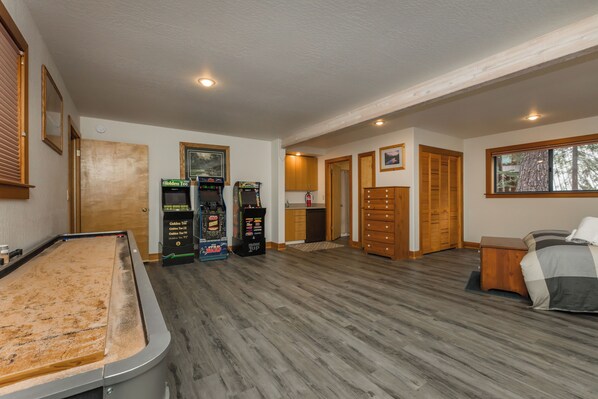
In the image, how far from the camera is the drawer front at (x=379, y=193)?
5.16 metres

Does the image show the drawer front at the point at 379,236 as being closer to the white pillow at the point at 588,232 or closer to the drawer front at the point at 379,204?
the drawer front at the point at 379,204

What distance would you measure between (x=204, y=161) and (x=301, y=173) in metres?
2.75

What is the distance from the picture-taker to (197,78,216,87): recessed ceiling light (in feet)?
10.2

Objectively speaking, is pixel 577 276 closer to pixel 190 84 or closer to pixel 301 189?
pixel 190 84

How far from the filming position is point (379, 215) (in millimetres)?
5383

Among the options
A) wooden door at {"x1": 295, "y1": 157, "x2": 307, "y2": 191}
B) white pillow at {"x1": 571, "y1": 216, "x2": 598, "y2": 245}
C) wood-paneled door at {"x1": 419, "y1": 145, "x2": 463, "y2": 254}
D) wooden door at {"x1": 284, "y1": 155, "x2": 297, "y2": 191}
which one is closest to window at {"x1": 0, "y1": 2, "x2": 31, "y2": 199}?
white pillow at {"x1": 571, "y1": 216, "x2": 598, "y2": 245}

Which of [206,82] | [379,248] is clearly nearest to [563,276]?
[379,248]

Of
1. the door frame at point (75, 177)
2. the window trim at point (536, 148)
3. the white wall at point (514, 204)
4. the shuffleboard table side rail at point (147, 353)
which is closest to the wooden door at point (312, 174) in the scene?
the white wall at point (514, 204)

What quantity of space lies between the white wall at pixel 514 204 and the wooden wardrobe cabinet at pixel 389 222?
2102mm

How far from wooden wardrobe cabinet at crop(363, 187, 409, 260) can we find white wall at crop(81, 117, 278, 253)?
2.15 m

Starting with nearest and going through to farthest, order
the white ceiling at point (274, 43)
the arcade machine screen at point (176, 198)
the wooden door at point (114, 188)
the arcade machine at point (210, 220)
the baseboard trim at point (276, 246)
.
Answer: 1. the white ceiling at point (274, 43)
2. the wooden door at point (114, 188)
3. the arcade machine screen at point (176, 198)
4. the arcade machine at point (210, 220)
5. the baseboard trim at point (276, 246)

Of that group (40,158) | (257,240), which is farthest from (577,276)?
(40,158)

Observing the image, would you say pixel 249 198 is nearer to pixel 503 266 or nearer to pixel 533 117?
pixel 503 266

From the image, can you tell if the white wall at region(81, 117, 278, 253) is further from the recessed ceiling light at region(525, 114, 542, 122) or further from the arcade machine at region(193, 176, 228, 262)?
the recessed ceiling light at region(525, 114, 542, 122)
